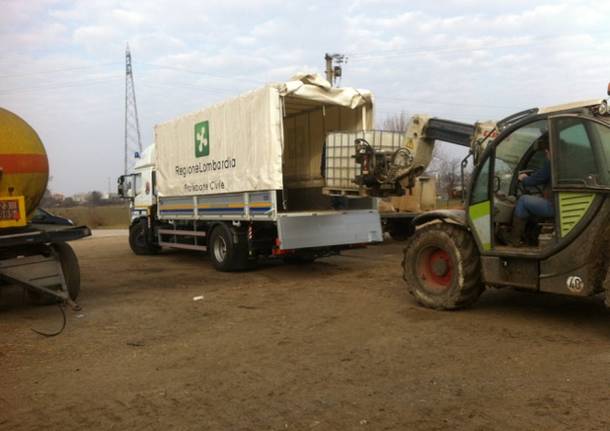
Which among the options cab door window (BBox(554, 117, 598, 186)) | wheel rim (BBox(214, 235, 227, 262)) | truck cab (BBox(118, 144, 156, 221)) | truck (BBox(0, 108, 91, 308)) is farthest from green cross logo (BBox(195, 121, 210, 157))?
cab door window (BBox(554, 117, 598, 186))

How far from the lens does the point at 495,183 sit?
22.6 ft

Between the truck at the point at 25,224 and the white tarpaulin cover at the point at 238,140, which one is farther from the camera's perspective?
the white tarpaulin cover at the point at 238,140

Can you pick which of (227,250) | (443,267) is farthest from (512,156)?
(227,250)

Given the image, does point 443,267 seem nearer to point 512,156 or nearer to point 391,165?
point 512,156

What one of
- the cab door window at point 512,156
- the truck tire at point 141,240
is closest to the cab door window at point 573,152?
the cab door window at point 512,156

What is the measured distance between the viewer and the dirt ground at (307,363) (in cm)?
410

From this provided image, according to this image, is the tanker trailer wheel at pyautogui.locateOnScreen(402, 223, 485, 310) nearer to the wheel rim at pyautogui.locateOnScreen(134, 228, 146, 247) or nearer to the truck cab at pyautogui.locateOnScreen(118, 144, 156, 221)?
the truck cab at pyautogui.locateOnScreen(118, 144, 156, 221)

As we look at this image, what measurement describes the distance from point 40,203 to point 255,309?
12.2 feet

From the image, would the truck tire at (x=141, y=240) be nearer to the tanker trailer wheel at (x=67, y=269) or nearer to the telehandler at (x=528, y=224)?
the tanker trailer wheel at (x=67, y=269)

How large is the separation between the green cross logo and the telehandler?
227 inches

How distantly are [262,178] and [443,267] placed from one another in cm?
412

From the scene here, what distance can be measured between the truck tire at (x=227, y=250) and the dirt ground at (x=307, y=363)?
79.3 inches

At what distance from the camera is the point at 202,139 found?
1216 centimetres

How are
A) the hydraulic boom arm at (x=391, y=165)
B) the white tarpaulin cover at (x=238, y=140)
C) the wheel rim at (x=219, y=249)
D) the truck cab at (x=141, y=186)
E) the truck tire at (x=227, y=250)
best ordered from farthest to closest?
the truck cab at (x=141, y=186), the wheel rim at (x=219, y=249), the truck tire at (x=227, y=250), the white tarpaulin cover at (x=238, y=140), the hydraulic boom arm at (x=391, y=165)
